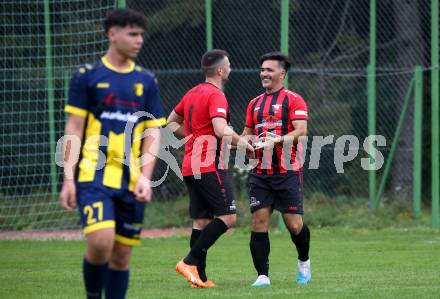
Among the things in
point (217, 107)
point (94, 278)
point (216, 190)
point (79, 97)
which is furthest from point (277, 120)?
point (94, 278)

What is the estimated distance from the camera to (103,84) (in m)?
5.57

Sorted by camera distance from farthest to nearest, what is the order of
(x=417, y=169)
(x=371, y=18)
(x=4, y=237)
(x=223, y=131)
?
(x=371, y=18)
(x=417, y=169)
(x=4, y=237)
(x=223, y=131)

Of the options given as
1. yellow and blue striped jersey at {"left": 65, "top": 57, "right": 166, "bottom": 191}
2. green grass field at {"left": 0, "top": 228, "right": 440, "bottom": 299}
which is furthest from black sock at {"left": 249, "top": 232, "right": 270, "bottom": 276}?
yellow and blue striped jersey at {"left": 65, "top": 57, "right": 166, "bottom": 191}

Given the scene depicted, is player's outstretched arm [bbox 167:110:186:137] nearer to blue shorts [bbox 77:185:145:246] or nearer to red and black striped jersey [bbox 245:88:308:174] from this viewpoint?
red and black striped jersey [bbox 245:88:308:174]

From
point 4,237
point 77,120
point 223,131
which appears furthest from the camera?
point 4,237

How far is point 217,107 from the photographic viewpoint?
8.14 m

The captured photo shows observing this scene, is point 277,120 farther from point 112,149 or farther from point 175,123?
point 112,149

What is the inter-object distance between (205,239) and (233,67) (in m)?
7.46

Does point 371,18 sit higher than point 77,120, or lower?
higher

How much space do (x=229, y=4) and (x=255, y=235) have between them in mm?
7951

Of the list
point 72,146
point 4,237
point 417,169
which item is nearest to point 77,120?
Result: point 72,146

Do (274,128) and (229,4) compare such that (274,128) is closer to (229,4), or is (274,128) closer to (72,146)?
(72,146)

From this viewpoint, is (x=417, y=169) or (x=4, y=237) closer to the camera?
(x=4, y=237)

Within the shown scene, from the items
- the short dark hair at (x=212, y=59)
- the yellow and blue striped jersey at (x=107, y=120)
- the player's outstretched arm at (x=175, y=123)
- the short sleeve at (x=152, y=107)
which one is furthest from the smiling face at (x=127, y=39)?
the player's outstretched arm at (x=175, y=123)
